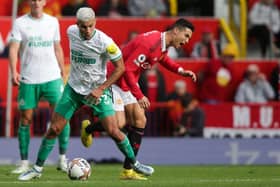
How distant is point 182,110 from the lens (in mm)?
20906

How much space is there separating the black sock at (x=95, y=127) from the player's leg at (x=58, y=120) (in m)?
Answer: 1.21

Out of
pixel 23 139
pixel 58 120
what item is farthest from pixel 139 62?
pixel 23 139

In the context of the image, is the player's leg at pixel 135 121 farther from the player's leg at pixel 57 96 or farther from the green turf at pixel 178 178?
the player's leg at pixel 57 96

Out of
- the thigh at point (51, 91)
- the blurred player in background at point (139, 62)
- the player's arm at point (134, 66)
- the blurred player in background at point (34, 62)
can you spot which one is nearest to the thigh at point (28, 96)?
the blurred player in background at point (34, 62)

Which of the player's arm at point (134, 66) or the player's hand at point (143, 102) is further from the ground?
the player's arm at point (134, 66)

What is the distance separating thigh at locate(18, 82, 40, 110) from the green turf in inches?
40.2

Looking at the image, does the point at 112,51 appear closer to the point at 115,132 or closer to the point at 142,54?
the point at 115,132

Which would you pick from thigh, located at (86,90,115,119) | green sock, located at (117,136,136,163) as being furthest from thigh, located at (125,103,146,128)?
thigh, located at (86,90,115,119)

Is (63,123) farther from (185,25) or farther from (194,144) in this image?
(194,144)

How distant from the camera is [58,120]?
14.0 metres

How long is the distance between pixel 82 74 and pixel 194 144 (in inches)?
268

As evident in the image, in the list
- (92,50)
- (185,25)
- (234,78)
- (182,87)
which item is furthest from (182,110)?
(92,50)

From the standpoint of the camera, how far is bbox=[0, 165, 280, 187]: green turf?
1327 cm

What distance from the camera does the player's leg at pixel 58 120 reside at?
14.0 metres
